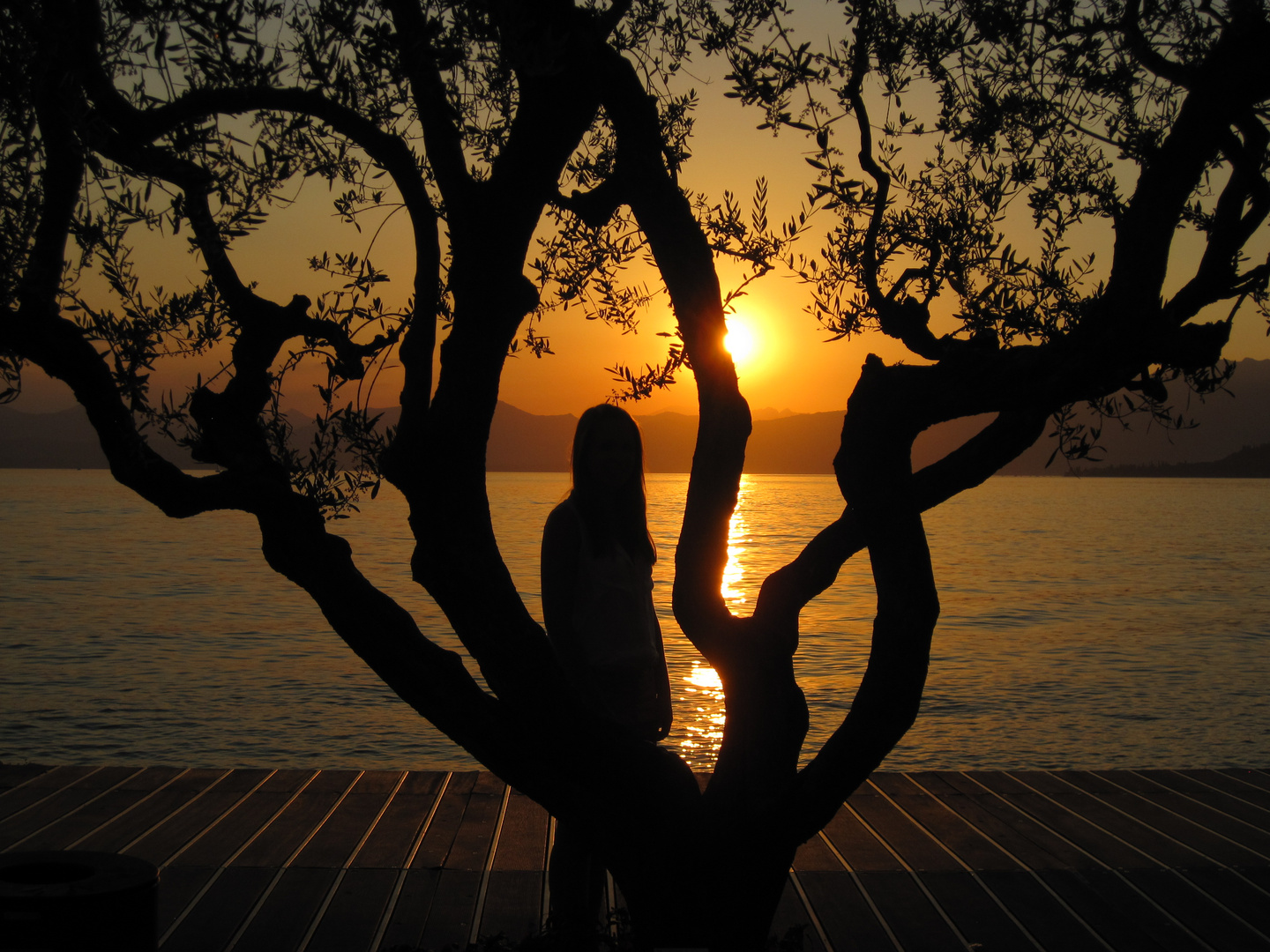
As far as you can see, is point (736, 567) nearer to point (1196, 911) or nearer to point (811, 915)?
point (1196, 911)

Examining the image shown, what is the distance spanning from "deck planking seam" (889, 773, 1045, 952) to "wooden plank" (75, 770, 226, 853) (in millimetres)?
4965

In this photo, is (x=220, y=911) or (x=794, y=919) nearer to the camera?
(x=220, y=911)

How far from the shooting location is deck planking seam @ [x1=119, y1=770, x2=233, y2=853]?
19.7 ft

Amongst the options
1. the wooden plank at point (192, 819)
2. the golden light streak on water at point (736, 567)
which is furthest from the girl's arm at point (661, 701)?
the golden light streak on water at point (736, 567)

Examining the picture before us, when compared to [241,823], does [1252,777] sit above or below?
above

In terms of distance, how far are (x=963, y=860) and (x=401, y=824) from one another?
3575 mm

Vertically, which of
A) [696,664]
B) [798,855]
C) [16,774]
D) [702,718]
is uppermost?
[798,855]

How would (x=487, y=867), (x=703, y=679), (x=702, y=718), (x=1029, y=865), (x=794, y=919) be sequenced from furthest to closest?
(x=703, y=679) < (x=702, y=718) < (x=1029, y=865) < (x=487, y=867) < (x=794, y=919)

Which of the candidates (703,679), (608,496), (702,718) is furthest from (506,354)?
(703,679)

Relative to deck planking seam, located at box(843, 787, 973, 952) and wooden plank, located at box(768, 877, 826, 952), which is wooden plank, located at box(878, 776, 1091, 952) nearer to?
deck planking seam, located at box(843, 787, 973, 952)

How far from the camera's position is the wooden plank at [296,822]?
19.1ft

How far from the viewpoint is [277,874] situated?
18.3 feet

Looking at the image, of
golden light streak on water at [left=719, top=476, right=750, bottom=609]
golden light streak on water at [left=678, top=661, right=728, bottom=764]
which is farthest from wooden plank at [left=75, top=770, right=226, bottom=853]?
golden light streak on water at [left=719, top=476, right=750, bottom=609]

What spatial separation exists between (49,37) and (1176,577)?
3924 cm
